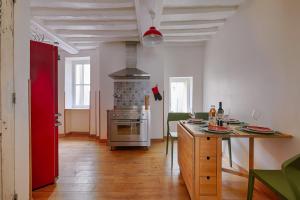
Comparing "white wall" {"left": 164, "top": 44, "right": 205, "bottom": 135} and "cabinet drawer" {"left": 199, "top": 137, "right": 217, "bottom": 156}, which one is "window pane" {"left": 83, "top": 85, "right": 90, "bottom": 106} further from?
"cabinet drawer" {"left": 199, "top": 137, "right": 217, "bottom": 156}

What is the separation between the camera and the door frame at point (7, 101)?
158 cm

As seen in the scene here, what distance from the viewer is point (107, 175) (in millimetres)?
2807

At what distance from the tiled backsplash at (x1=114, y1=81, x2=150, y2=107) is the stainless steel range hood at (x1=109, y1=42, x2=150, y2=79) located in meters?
0.26

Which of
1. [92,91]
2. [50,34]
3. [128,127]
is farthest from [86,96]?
[50,34]

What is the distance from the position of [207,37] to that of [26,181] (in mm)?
4243

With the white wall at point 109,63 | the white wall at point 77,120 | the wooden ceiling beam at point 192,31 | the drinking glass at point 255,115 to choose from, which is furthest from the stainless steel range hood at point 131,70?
the drinking glass at point 255,115

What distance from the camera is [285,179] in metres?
1.53

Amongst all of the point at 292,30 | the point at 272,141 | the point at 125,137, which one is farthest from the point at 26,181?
the point at 292,30

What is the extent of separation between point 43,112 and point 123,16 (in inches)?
75.4

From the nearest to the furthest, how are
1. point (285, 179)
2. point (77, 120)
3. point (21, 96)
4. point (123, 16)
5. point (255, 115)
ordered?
1. point (285, 179)
2. point (21, 96)
3. point (255, 115)
4. point (123, 16)
5. point (77, 120)

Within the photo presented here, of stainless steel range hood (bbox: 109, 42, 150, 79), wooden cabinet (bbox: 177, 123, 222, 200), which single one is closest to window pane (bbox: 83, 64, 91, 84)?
stainless steel range hood (bbox: 109, 42, 150, 79)

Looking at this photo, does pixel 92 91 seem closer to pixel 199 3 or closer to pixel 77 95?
pixel 77 95

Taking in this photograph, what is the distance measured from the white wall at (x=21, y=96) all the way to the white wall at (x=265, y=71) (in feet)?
8.70

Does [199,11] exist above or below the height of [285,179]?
above
